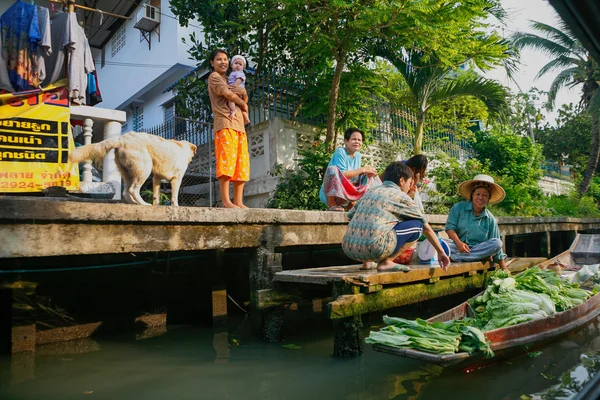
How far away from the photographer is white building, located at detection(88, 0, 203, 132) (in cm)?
1283

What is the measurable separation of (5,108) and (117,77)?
1245 centimetres

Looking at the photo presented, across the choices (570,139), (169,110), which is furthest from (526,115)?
(169,110)

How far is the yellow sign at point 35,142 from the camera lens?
181 inches

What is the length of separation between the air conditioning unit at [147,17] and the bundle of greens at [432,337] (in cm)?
1277

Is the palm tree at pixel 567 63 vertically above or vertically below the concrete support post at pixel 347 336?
above

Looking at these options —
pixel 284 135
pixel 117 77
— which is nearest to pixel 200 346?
pixel 284 135

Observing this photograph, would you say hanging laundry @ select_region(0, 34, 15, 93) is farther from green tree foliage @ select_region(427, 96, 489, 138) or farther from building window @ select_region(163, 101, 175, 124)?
green tree foliage @ select_region(427, 96, 489, 138)

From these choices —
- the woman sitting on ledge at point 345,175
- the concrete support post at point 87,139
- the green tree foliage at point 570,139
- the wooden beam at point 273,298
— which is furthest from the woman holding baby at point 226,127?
the green tree foliage at point 570,139

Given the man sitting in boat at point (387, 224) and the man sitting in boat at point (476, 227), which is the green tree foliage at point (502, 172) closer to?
the man sitting in boat at point (476, 227)

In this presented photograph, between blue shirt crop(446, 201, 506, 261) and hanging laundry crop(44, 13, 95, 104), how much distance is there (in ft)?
15.4

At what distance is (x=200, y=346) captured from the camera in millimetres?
4109

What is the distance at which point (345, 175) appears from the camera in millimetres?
5578

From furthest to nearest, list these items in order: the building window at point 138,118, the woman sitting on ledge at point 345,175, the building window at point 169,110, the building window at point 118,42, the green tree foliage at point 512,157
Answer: the building window at point 138,118 → the building window at point 118,42 → the building window at point 169,110 → the green tree foliage at point 512,157 → the woman sitting on ledge at point 345,175

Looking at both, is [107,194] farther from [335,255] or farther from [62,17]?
[335,255]
